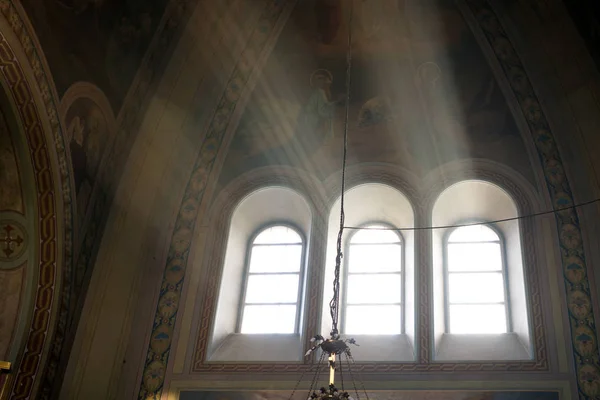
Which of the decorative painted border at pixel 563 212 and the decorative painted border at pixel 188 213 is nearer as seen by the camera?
the decorative painted border at pixel 563 212

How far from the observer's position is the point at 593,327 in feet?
29.0

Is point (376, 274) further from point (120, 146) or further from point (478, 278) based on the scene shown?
point (120, 146)

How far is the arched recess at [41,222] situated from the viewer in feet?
27.7

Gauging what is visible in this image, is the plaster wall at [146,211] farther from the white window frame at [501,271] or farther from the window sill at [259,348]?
the white window frame at [501,271]

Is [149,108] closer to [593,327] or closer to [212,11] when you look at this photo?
[212,11]

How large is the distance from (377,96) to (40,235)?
5258 mm

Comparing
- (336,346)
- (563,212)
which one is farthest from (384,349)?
(336,346)

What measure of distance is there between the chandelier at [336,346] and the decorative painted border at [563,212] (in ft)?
7.13

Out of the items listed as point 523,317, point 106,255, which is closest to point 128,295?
point 106,255

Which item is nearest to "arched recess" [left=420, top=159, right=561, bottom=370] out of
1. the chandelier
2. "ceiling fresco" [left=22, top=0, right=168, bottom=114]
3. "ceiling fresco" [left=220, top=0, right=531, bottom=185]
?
"ceiling fresco" [left=220, top=0, right=531, bottom=185]

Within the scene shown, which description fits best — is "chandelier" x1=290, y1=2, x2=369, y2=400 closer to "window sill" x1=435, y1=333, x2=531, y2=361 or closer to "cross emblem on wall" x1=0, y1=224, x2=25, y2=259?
"window sill" x1=435, y1=333, x2=531, y2=361

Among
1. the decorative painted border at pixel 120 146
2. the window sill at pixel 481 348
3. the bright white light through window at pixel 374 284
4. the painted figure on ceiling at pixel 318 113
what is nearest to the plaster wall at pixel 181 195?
the decorative painted border at pixel 120 146

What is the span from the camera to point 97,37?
938 centimetres

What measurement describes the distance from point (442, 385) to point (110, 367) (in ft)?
13.6
